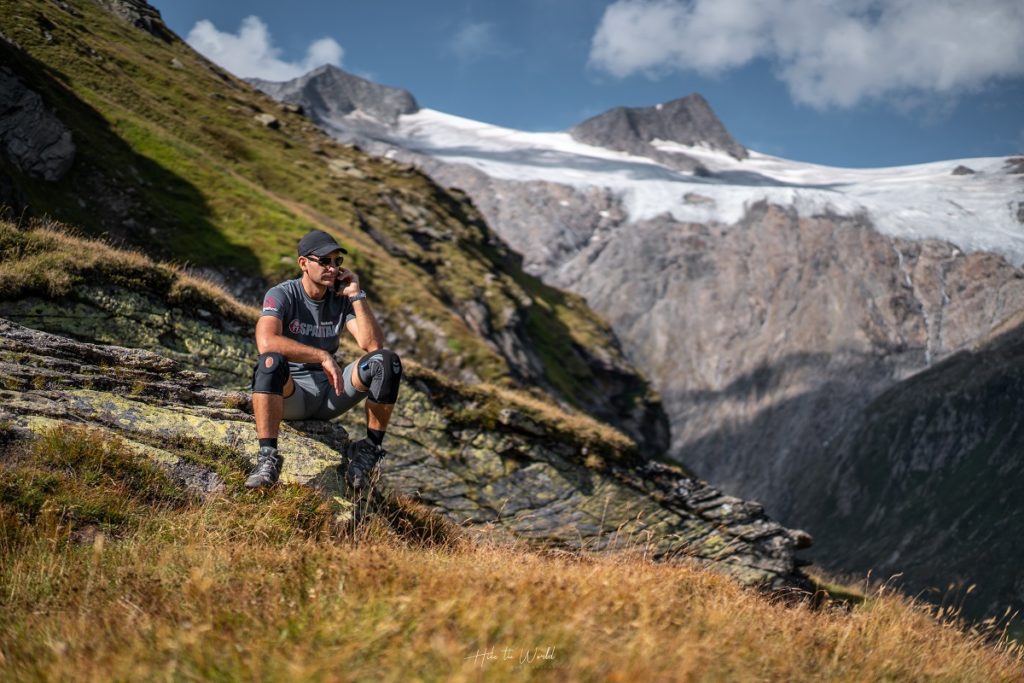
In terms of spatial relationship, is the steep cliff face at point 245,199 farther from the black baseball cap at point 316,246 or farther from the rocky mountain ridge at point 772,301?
the rocky mountain ridge at point 772,301

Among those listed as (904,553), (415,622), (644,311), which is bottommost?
(904,553)

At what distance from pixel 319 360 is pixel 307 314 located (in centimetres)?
79

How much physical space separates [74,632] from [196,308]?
30.8 ft

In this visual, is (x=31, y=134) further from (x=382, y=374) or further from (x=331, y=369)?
(x=382, y=374)

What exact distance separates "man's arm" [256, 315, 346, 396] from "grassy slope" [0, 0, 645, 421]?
18029mm

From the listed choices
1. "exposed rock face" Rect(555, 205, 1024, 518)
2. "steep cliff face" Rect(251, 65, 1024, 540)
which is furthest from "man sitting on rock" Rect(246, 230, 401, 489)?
"exposed rock face" Rect(555, 205, 1024, 518)

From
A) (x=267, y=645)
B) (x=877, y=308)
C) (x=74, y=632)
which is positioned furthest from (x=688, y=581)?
(x=877, y=308)

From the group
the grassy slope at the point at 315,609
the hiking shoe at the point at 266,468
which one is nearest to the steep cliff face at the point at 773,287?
the grassy slope at the point at 315,609

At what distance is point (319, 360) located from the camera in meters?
7.80

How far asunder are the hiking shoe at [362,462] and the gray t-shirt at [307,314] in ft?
3.79

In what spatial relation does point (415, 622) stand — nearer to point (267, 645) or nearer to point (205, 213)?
point (267, 645)

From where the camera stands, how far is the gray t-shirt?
7.96 m

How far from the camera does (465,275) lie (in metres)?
45.1

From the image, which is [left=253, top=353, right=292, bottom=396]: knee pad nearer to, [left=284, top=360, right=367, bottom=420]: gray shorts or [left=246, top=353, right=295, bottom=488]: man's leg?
[left=246, top=353, right=295, bottom=488]: man's leg
